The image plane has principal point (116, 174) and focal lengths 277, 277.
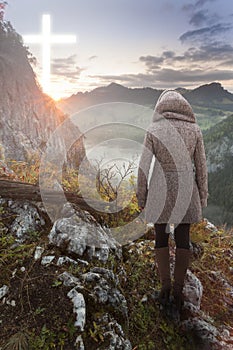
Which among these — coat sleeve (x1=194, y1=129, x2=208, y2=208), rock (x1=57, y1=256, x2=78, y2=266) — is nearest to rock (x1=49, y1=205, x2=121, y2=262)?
rock (x1=57, y1=256, x2=78, y2=266)

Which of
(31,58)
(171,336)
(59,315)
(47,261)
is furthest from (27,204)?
(31,58)

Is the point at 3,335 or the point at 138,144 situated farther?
the point at 138,144

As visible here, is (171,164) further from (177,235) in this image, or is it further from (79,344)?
(79,344)

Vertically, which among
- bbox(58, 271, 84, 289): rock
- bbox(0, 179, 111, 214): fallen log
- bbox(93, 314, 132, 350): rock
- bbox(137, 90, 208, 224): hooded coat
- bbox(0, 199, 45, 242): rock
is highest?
bbox(137, 90, 208, 224): hooded coat

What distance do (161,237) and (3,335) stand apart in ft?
7.05

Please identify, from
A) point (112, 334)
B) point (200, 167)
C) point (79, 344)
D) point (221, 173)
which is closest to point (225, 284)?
point (200, 167)

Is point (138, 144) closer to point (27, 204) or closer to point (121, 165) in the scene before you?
point (121, 165)

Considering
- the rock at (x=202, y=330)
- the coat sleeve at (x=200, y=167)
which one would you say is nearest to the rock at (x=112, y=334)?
the rock at (x=202, y=330)

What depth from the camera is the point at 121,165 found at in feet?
17.9

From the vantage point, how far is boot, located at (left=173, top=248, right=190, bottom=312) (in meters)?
3.64

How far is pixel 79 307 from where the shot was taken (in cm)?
291

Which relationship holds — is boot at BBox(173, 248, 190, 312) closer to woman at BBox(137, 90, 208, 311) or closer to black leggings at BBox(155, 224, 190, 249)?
woman at BBox(137, 90, 208, 311)

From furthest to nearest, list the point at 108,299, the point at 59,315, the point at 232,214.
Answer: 1. the point at 232,214
2. the point at 108,299
3. the point at 59,315

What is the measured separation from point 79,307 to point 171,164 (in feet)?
6.61
